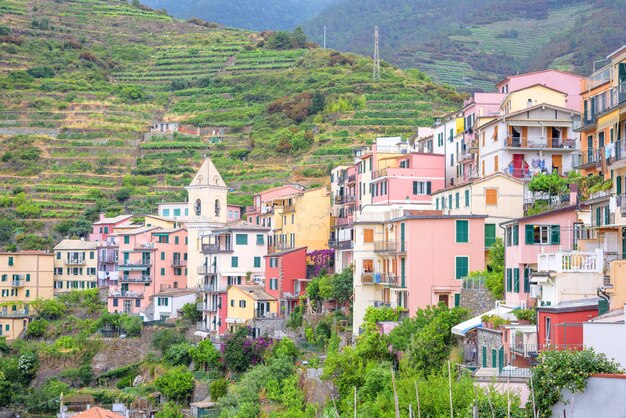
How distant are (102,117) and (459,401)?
107 m

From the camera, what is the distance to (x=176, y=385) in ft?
244

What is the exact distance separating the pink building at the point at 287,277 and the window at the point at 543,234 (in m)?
31.8

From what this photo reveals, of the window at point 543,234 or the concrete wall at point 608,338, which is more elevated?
the window at point 543,234

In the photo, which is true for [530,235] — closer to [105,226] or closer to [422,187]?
[422,187]

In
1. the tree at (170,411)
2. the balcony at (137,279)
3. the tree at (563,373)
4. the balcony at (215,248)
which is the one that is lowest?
the tree at (170,411)

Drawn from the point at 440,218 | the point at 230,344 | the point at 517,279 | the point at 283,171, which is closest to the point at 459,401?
the point at 517,279

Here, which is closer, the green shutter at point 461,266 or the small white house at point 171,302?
the green shutter at point 461,266

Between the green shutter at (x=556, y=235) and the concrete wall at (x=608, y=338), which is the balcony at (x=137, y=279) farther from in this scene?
the concrete wall at (x=608, y=338)

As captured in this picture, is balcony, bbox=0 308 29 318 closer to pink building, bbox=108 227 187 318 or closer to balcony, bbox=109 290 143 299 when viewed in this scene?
pink building, bbox=108 227 187 318

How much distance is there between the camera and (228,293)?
82188 millimetres

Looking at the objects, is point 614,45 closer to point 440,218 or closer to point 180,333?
point 180,333

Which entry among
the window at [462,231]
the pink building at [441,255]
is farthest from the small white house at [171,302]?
the window at [462,231]

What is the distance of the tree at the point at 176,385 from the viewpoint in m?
74.3

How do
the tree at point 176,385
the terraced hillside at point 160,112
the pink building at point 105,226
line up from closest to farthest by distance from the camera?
the tree at point 176,385
the pink building at point 105,226
the terraced hillside at point 160,112
